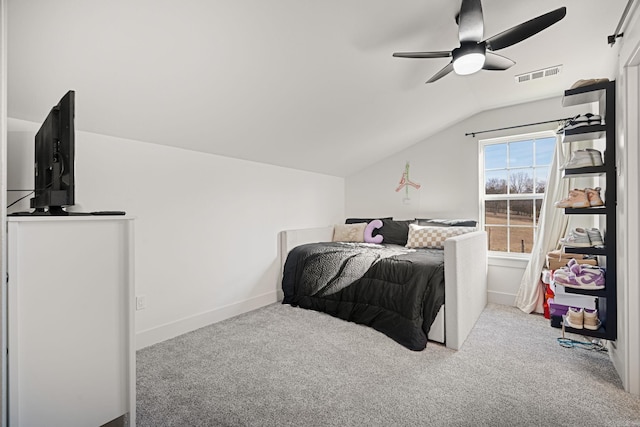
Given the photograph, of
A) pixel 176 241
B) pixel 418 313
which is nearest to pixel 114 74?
pixel 176 241

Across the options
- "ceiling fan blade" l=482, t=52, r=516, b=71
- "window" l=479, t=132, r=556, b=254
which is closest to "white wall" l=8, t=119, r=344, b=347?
"ceiling fan blade" l=482, t=52, r=516, b=71

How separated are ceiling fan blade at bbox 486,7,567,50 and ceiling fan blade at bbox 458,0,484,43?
0.12 m

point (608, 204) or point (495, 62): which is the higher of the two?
point (495, 62)

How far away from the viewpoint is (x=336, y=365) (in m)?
2.11

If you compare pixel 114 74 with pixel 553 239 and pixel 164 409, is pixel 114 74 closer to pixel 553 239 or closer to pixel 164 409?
pixel 164 409

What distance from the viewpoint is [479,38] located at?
1812 mm

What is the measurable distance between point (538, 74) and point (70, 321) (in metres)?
3.69

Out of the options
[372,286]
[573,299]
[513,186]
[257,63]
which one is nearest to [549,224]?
[513,186]

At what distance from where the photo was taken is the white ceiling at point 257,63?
1523mm

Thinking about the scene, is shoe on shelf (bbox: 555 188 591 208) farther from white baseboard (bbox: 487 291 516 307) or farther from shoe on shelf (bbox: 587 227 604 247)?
white baseboard (bbox: 487 291 516 307)

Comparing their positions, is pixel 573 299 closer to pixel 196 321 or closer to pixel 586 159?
pixel 586 159

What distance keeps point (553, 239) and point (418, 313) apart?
184 centimetres

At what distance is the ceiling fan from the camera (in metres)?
1.62

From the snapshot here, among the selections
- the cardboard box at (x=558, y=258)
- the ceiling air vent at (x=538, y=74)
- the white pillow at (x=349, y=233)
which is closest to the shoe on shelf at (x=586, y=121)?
the ceiling air vent at (x=538, y=74)
